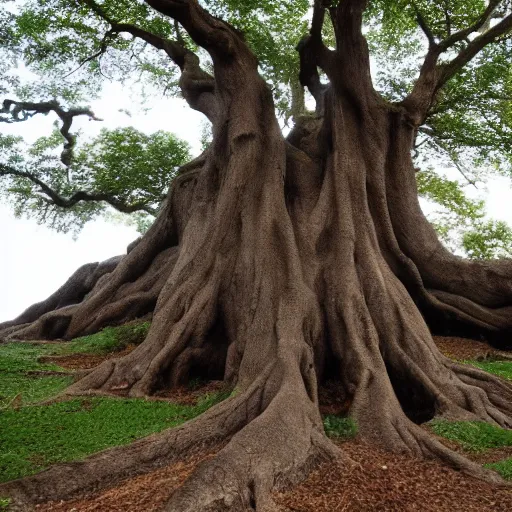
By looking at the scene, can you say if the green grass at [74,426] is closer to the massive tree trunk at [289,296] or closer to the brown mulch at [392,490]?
the massive tree trunk at [289,296]

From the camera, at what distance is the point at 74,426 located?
5207 mm

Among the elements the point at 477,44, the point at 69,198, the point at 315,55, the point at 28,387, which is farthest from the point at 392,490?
the point at 69,198

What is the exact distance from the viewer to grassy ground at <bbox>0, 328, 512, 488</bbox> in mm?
4438

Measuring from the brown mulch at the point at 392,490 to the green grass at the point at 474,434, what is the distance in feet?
2.79

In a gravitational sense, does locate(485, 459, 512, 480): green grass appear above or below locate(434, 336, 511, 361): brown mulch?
below

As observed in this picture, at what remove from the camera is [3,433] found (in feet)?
16.0

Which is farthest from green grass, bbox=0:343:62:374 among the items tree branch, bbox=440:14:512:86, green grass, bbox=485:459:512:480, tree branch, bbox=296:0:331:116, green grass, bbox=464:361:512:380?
tree branch, bbox=440:14:512:86

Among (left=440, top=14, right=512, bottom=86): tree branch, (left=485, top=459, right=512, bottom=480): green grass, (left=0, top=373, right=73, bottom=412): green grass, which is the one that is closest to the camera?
(left=485, top=459, right=512, bottom=480): green grass

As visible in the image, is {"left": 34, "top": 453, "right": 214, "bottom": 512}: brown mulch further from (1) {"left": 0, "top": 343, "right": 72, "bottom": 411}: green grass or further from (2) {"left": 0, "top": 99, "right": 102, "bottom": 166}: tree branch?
(2) {"left": 0, "top": 99, "right": 102, "bottom": 166}: tree branch

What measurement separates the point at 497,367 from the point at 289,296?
423 centimetres

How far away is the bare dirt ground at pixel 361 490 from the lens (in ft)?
11.8

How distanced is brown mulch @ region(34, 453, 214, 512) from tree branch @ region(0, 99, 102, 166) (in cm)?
1534

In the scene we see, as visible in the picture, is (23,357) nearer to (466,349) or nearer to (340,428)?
(340,428)

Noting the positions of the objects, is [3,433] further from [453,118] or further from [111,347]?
[453,118]
